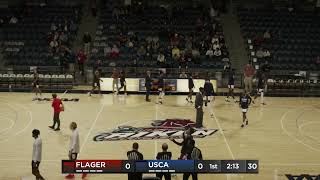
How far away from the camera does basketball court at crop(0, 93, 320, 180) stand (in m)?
18.6

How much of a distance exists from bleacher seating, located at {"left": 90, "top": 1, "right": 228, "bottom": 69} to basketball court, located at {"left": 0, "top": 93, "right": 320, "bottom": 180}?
4.25 meters

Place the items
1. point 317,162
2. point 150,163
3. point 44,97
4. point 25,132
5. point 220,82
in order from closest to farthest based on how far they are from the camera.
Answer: point 150,163
point 317,162
point 25,132
point 44,97
point 220,82

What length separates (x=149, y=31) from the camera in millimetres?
38250

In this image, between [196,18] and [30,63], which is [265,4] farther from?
[30,63]

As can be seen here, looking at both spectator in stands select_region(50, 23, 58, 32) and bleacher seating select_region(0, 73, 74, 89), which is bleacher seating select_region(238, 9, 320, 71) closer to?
bleacher seating select_region(0, 73, 74, 89)

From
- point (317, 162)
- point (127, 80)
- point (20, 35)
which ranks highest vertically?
point (20, 35)

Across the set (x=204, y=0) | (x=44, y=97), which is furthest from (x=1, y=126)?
(x=204, y=0)

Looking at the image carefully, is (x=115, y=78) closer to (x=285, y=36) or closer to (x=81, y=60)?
(x=81, y=60)

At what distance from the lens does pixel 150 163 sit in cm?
1334

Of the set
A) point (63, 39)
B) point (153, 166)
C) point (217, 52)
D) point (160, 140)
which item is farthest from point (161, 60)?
point (153, 166)

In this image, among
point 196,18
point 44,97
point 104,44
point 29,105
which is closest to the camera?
point 29,105

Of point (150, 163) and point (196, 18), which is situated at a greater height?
point (196, 18)

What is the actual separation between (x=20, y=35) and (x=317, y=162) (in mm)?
24236

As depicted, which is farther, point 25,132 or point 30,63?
point 30,63
